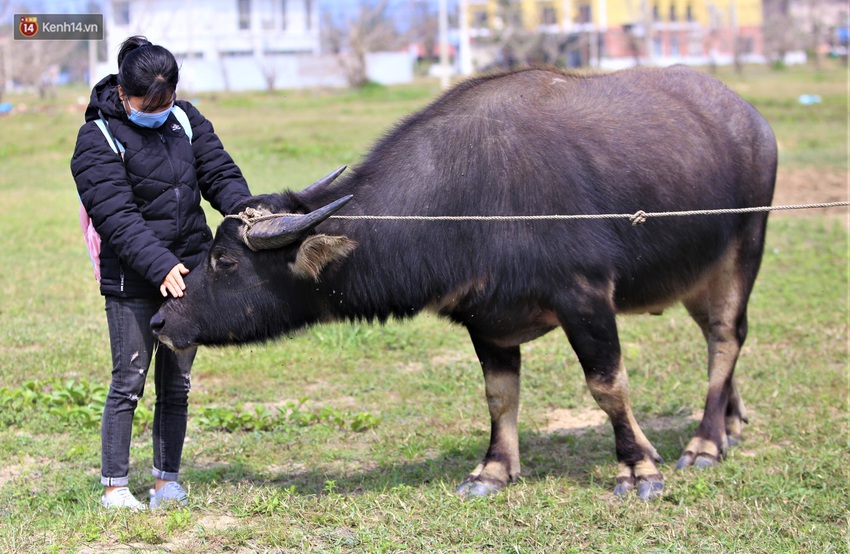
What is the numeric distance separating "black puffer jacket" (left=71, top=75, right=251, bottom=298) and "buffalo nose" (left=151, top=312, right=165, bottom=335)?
0.11 meters

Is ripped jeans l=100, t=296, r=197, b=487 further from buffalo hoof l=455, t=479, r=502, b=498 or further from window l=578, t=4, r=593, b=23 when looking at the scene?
window l=578, t=4, r=593, b=23

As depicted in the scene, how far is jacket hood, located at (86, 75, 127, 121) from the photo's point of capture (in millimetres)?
3904

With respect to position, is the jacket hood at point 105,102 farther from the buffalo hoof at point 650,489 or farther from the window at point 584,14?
the window at point 584,14

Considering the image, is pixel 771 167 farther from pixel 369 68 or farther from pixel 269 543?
pixel 369 68

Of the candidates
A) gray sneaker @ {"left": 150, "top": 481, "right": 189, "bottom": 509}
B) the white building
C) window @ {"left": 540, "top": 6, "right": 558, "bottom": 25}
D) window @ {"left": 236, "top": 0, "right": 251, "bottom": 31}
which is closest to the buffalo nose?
gray sneaker @ {"left": 150, "top": 481, "right": 189, "bottom": 509}

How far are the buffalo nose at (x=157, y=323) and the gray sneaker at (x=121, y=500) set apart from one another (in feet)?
2.34

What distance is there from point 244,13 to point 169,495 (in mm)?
50447

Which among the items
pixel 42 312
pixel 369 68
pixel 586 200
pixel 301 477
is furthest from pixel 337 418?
pixel 369 68

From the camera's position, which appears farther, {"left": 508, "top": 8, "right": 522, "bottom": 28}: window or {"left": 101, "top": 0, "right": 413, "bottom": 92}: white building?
{"left": 508, "top": 8, "right": 522, "bottom": 28}: window

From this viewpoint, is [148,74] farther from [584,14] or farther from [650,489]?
[584,14]

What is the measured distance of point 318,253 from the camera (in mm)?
4082

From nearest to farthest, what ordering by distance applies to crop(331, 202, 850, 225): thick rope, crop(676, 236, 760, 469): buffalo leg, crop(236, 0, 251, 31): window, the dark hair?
the dark hair → crop(331, 202, 850, 225): thick rope → crop(676, 236, 760, 469): buffalo leg → crop(236, 0, 251, 31): window

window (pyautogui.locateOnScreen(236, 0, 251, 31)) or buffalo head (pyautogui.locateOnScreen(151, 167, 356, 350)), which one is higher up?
window (pyautogui.locateOnScreen(236, 0, 251, 31))

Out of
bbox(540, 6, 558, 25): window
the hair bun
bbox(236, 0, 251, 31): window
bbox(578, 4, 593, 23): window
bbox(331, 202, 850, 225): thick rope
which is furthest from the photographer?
bbox(578, 4, 593, 23): window
